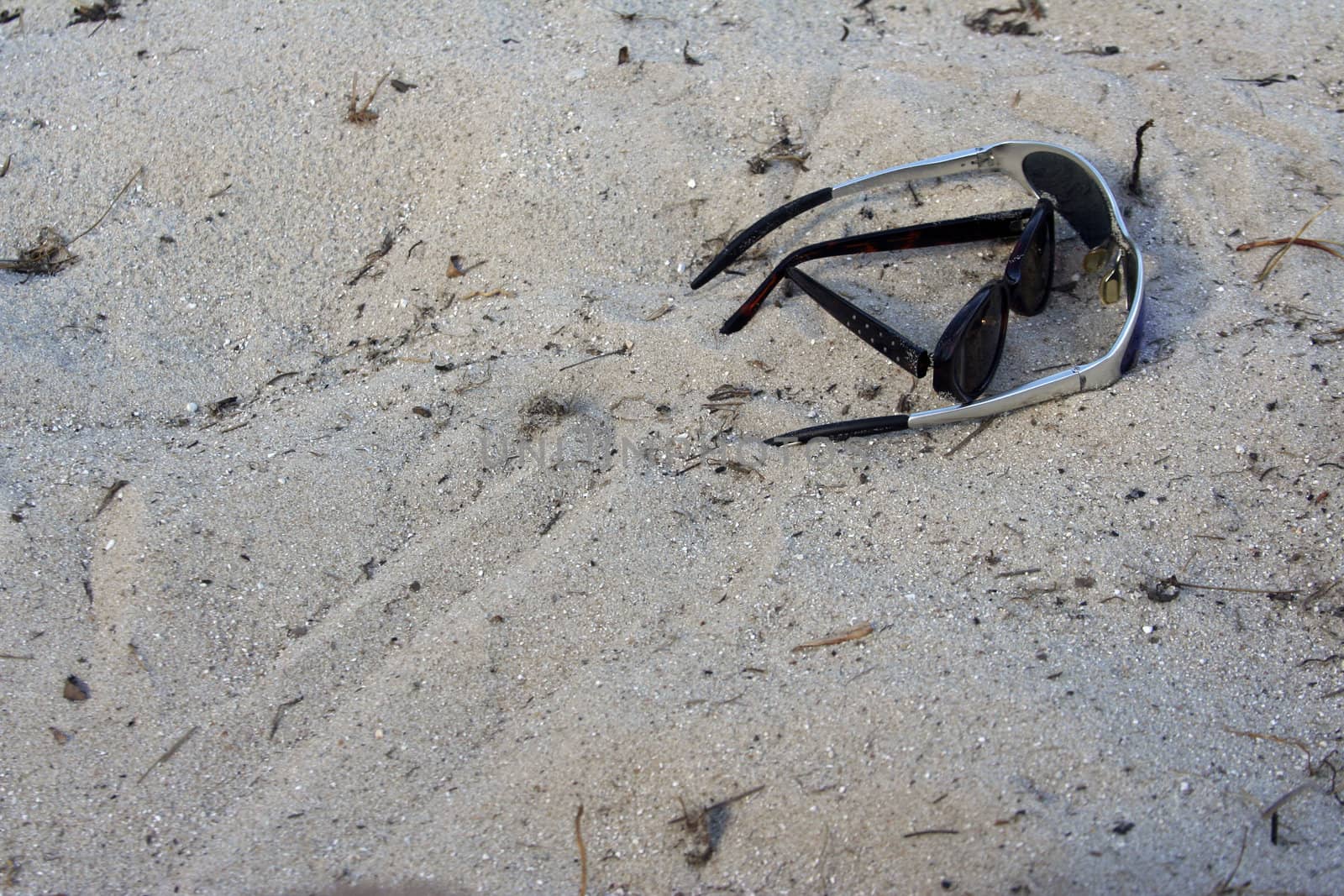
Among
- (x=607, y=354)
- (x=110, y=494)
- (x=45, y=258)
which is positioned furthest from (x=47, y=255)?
(x=607, y=354)

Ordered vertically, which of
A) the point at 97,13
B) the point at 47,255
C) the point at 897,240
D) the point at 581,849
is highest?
the point at 97,13

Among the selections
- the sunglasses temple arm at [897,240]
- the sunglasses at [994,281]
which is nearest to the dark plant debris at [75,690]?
the sunglasses at [994,281]

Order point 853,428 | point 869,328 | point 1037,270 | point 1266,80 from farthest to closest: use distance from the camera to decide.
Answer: point 1266,80
point 1037,270
point 869,328
point 853,428

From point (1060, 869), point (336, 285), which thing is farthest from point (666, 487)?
point (336, 285)

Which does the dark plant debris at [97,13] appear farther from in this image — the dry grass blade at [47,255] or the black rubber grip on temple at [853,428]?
the black rubber grip on temple at [853,428]

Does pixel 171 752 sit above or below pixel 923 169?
below

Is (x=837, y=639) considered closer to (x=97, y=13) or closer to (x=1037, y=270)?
(x=1037, y=270)

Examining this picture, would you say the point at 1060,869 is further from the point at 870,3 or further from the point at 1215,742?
the point at 870,3

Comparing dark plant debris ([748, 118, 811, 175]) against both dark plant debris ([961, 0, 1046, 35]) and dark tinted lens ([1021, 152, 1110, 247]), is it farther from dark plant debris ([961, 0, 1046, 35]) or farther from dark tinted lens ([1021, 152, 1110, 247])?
dark plant debris ([961, 0, 1046, 35])
